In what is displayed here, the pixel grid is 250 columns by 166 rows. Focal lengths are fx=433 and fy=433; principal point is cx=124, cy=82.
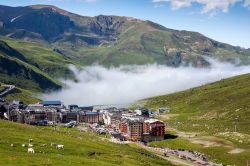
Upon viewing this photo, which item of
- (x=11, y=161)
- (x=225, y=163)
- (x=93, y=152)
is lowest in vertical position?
(x=225, y=163)

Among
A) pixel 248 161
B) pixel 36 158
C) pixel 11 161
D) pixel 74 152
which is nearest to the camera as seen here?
pixel 11 161

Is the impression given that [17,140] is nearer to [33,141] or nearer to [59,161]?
[33,141]


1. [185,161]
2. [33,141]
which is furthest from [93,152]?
[185,161]

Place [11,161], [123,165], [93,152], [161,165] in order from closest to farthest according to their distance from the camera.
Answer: [11,161] → [123,165] → [93,152] → [161,165]

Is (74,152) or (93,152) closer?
(74,152)

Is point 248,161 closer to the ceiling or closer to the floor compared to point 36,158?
closer to the floor

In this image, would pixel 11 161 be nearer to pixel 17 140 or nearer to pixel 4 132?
pixel 17 140

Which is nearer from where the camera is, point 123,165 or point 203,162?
point 123,165

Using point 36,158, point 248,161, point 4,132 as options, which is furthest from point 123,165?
point 248,161

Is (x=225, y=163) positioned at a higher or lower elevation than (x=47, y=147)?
lower
